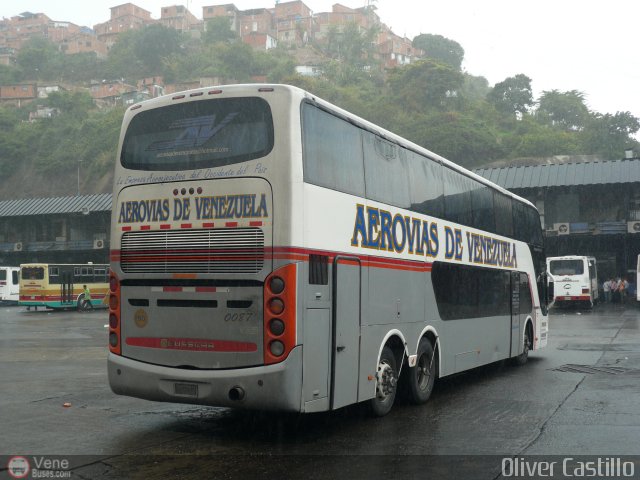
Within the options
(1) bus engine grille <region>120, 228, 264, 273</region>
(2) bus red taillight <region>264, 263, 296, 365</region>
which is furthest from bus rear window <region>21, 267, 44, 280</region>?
(2) bus red taillight <region>264, 263, 296, 365</region>

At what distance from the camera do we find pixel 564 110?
111 metres

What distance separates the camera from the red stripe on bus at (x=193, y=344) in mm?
7266

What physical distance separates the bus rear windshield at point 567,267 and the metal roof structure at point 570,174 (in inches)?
407

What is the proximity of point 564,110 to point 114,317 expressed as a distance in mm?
112759

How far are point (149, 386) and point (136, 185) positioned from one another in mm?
A: 2239

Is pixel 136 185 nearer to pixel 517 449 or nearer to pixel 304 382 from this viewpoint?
pixel 304 382

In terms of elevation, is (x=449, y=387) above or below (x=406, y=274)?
below

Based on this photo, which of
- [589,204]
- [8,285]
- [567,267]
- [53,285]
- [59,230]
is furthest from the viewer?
[59,230]

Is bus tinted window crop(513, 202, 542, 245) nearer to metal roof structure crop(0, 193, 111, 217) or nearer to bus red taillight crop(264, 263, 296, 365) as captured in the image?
bus red taillight crop(264, 263, 296, 365)

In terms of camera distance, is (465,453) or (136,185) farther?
(136,185)

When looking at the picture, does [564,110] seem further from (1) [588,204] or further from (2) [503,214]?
(2) [503,214]

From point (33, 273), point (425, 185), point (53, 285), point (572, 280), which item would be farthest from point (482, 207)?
point (33, 273)

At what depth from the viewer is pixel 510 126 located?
104 meters

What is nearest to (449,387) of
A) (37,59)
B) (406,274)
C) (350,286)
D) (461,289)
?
(461,289)
